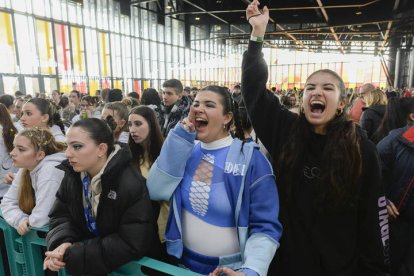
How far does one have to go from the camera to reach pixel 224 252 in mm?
1435

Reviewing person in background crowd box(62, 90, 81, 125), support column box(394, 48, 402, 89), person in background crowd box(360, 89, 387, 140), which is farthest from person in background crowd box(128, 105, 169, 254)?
support column box(394, 48, 402, 89)

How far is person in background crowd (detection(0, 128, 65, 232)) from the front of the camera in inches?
73.4

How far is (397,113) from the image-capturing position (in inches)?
111

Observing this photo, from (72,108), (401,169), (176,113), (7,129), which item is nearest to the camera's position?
(401,169)

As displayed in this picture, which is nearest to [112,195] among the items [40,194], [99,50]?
[40,194]

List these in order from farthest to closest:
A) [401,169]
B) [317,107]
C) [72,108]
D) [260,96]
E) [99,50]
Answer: [99,50], [72,108], [401,169], [260,96], [317,107]

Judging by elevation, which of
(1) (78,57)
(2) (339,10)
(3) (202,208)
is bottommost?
(3) (202,208)

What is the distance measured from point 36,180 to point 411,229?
2.56m

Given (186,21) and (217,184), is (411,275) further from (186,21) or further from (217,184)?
(186,21)

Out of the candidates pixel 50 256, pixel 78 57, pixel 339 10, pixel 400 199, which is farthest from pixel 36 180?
pixel 78 57

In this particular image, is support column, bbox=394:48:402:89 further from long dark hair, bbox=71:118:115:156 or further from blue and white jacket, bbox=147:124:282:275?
long dark hair, bbox=71:118:115:156

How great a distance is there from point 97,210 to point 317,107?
1.22 m

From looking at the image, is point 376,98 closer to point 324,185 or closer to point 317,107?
point 317,107

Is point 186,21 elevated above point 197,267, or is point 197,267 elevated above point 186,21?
point 186,21
